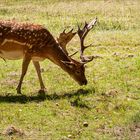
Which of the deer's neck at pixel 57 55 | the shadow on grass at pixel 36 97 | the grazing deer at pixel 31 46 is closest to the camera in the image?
the shadow on grass at pixel 36 97

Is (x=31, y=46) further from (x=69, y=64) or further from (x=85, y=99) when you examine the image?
(x=85, y=99)

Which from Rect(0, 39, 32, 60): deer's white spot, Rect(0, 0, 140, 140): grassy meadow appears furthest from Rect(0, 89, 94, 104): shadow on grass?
Rect(0, 39, 32, 60): deer's white spot

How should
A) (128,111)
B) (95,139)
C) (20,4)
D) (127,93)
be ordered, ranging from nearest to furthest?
(95,139), (128,111), (127,93), (20,4)

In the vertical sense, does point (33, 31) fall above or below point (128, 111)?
above

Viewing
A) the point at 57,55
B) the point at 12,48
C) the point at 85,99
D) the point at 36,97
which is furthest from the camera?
the point at 57,55

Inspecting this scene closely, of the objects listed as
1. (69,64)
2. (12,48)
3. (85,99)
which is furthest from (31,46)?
(85,99)

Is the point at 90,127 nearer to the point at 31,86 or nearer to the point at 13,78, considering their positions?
the point at 31,86

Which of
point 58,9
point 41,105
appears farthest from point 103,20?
point 41,105

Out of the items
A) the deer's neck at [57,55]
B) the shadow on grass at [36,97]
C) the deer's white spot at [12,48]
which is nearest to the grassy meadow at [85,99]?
the shadow on grass at [36,97]

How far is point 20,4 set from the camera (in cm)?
3469

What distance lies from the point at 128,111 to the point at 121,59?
5.88 meters

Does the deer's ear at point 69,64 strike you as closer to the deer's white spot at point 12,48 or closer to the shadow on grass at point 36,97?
the shadow on grass at point 36,97

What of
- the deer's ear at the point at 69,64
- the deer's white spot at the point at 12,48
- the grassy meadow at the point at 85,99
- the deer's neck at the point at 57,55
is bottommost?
the grassy meadow at the point at 85,99

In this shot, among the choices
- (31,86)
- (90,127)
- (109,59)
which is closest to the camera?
(90,127)
